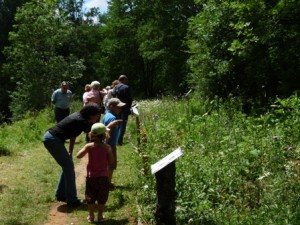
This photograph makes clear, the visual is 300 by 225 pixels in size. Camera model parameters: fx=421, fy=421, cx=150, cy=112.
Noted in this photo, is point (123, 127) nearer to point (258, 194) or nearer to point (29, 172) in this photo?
point (29, 172)

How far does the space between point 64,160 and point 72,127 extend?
660mm

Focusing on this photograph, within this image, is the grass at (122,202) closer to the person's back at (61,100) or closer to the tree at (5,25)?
the person's back at (61,100)

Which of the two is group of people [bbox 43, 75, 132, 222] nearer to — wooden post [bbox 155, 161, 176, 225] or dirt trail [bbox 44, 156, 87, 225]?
dirt trail [bbox 44, 156, 87, 225]

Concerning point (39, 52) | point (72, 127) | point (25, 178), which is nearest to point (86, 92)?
point (25, 178)

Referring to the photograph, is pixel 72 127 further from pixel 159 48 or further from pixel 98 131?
pixel 159 48

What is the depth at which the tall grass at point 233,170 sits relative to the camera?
5.57m

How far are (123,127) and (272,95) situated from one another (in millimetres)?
4949

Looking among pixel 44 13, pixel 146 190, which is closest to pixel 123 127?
pixel 146 190


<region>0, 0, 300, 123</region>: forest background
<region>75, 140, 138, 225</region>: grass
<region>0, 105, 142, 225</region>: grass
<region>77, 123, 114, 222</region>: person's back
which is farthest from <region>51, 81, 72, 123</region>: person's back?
<region>77, 123, 114, 222</region>: person's back

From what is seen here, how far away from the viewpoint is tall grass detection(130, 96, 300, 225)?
18.3ft

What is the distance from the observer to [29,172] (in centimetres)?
1033

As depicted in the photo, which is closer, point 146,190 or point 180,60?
point 146,190

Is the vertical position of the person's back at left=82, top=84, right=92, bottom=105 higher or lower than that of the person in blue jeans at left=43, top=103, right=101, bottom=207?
higher

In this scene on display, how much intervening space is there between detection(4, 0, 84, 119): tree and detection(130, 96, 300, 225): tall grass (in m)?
24.6
